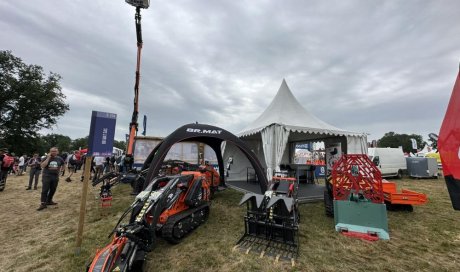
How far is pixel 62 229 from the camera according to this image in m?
4.29

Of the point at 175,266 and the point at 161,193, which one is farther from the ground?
the point at 161,193

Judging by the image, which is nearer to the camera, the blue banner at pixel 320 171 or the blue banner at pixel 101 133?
the blue banner at pixel 101 133

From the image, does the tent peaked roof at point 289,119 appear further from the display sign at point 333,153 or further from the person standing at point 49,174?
the person standing at point 49,174

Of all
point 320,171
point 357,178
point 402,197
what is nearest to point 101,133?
point 357,178

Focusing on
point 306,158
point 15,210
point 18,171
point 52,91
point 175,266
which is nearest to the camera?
point 175,266

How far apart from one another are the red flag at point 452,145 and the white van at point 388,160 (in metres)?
13.8

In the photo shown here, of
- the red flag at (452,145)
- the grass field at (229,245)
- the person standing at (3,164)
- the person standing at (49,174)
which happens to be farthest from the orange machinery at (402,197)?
the person standing at (3,164)

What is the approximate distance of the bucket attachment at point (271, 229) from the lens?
10.9ft

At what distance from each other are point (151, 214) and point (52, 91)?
114 ft

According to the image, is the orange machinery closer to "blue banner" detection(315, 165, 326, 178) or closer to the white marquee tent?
the white marquee tent

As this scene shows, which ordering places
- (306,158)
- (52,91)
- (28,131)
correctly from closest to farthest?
(306,158) < (28,131) < (52,91)

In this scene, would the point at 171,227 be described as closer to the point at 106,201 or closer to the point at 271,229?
the point at 271,229

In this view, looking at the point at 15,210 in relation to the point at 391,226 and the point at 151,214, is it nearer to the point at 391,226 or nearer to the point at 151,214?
the point at 151,214

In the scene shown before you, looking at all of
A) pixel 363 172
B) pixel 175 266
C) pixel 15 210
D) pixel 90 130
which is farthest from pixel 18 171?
pixel 363 172
